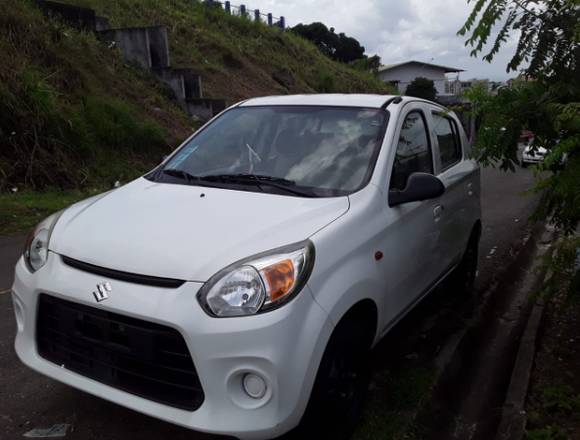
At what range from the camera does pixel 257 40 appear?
20656mm

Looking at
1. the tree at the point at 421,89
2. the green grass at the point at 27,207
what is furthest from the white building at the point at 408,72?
the green grass at the point at 27,207

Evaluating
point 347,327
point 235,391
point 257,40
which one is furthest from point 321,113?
point 257,40

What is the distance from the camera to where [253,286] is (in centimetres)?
237

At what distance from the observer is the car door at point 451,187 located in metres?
4.05

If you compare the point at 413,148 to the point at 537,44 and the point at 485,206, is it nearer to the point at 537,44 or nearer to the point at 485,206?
the point at 537,44

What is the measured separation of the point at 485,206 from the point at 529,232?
2.05m

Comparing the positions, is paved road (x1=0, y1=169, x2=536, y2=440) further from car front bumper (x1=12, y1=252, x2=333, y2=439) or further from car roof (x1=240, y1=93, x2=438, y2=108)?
car roof (x1=240, y1=93, x2=438, y2=108)

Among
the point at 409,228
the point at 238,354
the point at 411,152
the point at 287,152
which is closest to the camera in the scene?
the point at 238,354

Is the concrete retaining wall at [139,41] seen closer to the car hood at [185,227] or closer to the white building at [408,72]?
the car hood at [185,227]

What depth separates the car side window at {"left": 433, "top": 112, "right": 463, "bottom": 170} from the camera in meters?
→ 4.41

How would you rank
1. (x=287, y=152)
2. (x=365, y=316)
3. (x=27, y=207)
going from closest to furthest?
(x=365, y=316)
(x=287, y=152)
(x=27, y=207)

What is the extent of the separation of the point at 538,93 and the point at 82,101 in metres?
8.54

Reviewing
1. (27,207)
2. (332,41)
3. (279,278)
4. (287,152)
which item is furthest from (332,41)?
(279,278)

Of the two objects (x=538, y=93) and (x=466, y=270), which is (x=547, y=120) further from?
(x=466, y=270)
